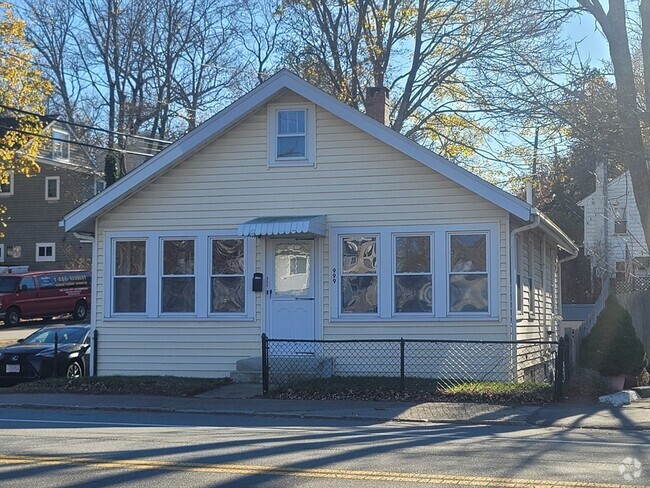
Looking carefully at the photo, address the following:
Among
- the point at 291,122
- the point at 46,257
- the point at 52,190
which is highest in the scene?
the point at 52,190

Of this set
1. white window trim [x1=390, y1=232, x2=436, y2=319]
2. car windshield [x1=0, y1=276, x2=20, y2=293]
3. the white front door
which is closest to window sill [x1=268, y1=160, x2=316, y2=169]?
the white front door

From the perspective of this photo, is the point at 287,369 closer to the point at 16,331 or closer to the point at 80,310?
the point at 16,331

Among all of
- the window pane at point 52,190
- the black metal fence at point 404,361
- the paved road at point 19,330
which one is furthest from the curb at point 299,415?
the window pane at point 52,190

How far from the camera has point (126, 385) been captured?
16.5 metres

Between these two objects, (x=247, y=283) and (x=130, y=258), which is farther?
(x=130, y=258)

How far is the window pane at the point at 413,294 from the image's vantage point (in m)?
16.8

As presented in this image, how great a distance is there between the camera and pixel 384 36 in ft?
104

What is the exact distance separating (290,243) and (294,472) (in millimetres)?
9448

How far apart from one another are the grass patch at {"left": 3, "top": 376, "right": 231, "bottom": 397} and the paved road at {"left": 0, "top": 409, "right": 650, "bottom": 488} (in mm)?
3279

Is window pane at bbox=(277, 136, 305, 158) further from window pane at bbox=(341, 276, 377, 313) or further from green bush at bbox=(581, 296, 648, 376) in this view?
green bush at bbox=(581, 296, 648, 376)

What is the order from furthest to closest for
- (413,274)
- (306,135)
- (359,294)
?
(306,135) → (359,294) → (413,274)

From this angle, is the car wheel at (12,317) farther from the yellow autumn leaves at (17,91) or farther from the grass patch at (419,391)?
the grass patch at (419,391)

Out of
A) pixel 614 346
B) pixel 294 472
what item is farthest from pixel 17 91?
pixel 294 472

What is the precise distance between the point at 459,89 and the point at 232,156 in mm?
14587
